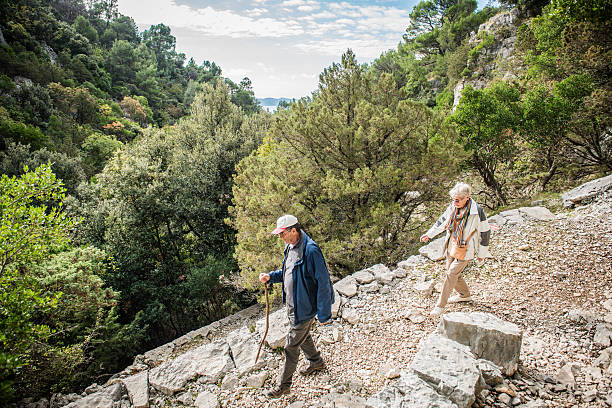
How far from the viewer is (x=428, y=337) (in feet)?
10.5

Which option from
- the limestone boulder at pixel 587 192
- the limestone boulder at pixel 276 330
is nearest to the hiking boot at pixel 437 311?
the limestone boulder at pixel 276 330

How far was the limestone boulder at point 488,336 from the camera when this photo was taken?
3029 mm

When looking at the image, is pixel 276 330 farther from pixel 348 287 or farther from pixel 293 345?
pixel 348 287

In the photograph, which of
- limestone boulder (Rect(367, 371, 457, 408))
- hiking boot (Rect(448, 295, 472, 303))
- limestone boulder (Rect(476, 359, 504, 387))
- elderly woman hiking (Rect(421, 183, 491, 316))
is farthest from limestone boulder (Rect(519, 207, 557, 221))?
limestone boulder (Rect(367, 371, 457, 408))

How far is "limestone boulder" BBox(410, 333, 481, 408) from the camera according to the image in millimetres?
2562

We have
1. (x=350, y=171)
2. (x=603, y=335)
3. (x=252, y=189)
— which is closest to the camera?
(x=603, y=335)

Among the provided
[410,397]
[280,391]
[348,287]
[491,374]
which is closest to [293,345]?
[280,391]

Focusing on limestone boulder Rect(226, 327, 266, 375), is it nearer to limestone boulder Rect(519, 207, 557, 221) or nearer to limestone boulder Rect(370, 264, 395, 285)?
limestone boulder Rect(370, 264, 395, 285)

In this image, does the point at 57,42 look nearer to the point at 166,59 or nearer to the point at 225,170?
the point at 166,59

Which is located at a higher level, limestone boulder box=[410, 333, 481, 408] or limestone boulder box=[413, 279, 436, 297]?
limestone boulder box=[410, 333, 481, 408]

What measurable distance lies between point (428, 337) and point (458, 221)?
5.61ft

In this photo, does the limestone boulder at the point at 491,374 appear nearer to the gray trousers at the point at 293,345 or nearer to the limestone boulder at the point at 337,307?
the gray trousers at the point at 293,345

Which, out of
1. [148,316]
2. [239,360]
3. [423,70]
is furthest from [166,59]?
[239,360]

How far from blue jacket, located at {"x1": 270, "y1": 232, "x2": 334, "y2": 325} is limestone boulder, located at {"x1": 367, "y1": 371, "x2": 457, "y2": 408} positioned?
92 cm
